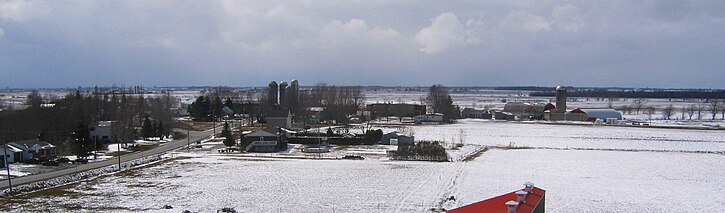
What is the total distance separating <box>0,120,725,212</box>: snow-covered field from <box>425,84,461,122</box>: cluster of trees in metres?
38.2

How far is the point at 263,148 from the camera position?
146 feet

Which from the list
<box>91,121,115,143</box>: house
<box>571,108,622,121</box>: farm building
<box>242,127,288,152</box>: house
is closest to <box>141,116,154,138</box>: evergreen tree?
<box>91,121,115,143</box>: house

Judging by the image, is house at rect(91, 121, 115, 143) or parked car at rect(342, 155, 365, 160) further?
house at rect(91, 121, 115, 143)

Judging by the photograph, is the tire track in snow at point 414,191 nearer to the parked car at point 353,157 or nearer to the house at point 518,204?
the house at point 518,204

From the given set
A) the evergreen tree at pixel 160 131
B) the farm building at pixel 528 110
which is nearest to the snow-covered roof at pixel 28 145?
the evergreen tree at pixel 160 131

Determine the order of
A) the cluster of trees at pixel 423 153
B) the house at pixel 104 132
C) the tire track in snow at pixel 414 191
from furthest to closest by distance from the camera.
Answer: the house at pixel 104 132, the cluster of trees at pixel 423 153, the tire track in snow at pixel 414 191

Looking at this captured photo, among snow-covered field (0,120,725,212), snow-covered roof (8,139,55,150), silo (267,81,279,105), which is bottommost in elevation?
snow-covered field (0,120,725,212)

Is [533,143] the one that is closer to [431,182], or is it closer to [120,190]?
[431,182]

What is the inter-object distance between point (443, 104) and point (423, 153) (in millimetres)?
49026

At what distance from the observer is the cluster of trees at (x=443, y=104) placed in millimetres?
83062

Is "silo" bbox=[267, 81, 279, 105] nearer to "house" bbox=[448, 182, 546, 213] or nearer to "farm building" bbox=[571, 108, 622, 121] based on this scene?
"farm building" bbox=[571, 108, 622, 121]

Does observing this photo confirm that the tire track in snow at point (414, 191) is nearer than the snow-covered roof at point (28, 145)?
Yes

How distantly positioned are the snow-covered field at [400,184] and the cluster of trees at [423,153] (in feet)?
6.92

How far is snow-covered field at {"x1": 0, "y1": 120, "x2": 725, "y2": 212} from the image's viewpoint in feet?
76.4
